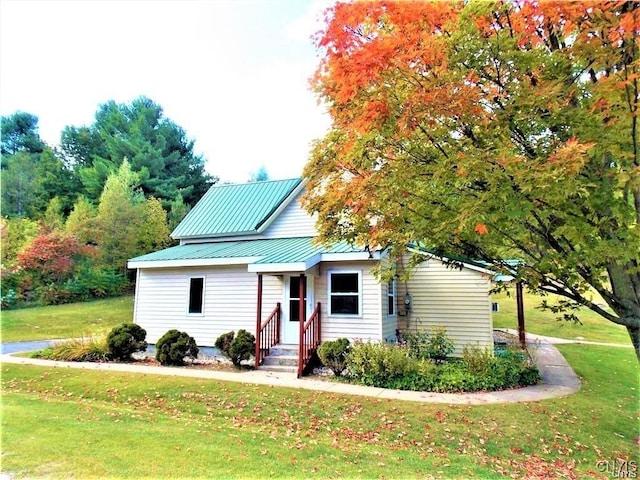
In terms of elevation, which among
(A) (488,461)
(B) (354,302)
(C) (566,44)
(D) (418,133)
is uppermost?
(C) (566,44)

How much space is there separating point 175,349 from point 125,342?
6.47 ft

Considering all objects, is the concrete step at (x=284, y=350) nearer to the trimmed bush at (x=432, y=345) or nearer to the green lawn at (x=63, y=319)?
the trimmed bush at (x=432, y=345)

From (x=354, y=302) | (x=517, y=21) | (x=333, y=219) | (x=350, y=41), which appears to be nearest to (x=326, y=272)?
(x=354, y=302)

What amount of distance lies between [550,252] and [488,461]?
9.64ft

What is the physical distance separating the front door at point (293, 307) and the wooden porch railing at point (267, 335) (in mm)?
220

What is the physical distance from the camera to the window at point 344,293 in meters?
11.0

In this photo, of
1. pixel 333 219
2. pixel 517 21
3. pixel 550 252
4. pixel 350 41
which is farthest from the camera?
pixel 333 219

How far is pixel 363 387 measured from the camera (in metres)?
8.82

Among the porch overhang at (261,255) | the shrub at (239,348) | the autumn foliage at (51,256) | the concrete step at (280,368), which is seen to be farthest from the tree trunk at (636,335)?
the autumn foliage at (51,256)

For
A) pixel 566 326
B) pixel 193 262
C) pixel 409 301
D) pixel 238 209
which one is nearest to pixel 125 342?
pixel 193 262

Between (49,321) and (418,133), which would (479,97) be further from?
(49,321)

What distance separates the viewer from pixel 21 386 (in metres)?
8.89

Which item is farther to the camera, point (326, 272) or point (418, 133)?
point (326, 272)

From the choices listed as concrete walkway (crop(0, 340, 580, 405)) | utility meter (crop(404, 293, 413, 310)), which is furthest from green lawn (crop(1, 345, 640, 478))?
utility meter (crop(404, 293, 413, 310))
